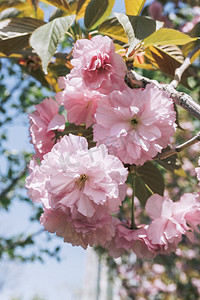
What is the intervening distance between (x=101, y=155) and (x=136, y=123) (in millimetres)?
94

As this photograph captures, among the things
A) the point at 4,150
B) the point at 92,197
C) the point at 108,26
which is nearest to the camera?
the point at 92,197

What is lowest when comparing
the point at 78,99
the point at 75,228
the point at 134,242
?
the point at 134,242

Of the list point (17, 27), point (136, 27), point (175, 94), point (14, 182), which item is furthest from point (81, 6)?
point (14, 182)

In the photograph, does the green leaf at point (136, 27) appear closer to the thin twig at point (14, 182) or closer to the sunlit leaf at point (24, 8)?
the sunlit leaf at point (24, 8)

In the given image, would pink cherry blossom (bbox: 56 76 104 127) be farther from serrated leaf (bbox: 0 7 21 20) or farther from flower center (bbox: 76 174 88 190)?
serrated leaf (bbox: 0 7 21 20)

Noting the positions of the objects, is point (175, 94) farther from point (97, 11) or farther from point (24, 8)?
point (24, 8)

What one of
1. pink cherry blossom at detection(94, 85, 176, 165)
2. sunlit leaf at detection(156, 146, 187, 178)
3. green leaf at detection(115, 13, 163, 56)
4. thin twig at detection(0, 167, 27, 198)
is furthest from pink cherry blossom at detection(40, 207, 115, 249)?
thin twig at detection(0, 167, 27, 198)

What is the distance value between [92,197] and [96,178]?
0.03 metres

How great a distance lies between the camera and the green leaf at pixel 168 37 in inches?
25.8

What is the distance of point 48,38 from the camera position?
0.65m

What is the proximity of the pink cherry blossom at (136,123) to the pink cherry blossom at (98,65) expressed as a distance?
0.16ft

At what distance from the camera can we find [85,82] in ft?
1.98

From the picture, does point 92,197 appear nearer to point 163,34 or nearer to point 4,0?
point 163,34

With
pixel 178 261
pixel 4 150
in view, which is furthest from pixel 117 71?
pixel 178 261
